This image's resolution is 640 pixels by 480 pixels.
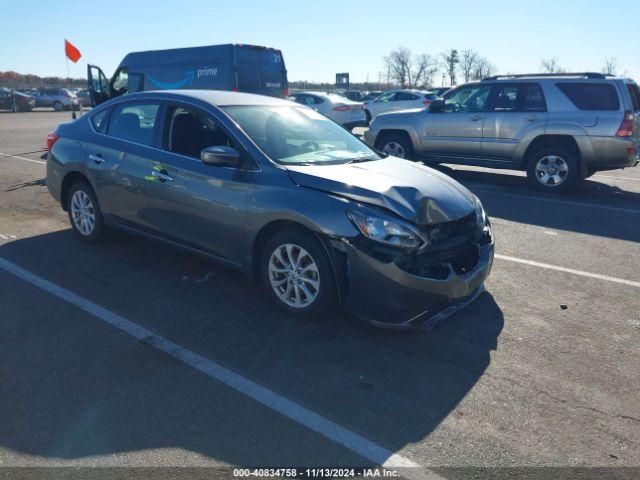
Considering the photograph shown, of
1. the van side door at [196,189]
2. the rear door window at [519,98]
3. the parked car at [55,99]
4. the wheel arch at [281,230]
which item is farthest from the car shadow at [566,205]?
the parked car at [55,99]

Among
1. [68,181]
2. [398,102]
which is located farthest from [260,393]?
[398,102]

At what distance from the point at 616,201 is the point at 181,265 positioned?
723 cm

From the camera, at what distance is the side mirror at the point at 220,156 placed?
4.39 m

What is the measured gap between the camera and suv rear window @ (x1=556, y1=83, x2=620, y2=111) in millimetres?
9120

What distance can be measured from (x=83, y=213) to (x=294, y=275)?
3.07 m

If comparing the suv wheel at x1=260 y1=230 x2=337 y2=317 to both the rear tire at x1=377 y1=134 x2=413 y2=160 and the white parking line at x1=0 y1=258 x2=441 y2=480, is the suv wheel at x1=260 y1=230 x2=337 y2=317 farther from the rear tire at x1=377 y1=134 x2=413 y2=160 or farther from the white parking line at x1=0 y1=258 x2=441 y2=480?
the rear tire at x1=377 y1=134 x2=413 y2=160

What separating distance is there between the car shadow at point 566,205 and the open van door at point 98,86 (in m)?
10.3

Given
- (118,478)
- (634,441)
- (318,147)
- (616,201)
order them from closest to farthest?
(118,478) < (634,441) < (318,147) < (616,201)

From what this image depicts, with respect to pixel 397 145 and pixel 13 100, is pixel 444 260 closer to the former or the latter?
pixel 397 145

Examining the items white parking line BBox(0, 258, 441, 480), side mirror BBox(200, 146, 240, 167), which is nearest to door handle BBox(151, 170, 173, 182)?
side mirror BBox(200, 146, 240, 167)

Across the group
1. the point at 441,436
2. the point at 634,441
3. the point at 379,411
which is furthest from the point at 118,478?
the point at 634,441

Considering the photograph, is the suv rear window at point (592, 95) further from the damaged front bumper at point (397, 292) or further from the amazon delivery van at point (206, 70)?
the amazon delivery van at point (206, 70)

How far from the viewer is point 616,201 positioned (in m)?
9.10

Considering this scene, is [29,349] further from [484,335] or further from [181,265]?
[484,335]
